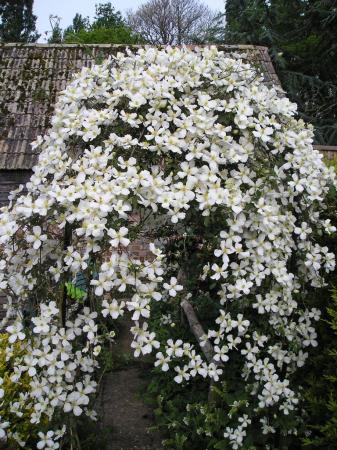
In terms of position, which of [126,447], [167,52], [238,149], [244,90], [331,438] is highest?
[167,52]

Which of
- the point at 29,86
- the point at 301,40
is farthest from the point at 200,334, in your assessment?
the point at 301,40

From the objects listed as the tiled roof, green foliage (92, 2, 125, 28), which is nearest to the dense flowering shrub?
the tiled roof

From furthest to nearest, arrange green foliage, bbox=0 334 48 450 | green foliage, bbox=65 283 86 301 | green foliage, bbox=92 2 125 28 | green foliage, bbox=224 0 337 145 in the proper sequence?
Answer: 1. green foliage, bbox=92 2 125 28
2. green foliage, bbox=224 0 337 145
3. green foliage, bbox=0 334 48 450
4. green foliage, bbox=65 283 86 301

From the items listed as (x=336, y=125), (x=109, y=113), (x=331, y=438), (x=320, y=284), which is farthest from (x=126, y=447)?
(x=336, y=125)

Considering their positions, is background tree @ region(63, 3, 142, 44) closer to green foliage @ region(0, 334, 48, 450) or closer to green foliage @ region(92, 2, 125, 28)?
green foliage @ region(92, 2, 125, 28)

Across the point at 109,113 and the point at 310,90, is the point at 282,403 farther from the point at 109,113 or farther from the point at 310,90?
the point at 310,90

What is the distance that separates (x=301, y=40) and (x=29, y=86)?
946cm

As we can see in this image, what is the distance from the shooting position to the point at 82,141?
2717mm

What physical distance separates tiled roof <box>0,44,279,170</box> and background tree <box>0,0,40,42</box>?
11168 millimetres

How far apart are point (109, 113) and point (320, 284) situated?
4.85ft

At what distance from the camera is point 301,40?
47.3 ft

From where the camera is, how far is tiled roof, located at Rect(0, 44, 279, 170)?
7.11 metres

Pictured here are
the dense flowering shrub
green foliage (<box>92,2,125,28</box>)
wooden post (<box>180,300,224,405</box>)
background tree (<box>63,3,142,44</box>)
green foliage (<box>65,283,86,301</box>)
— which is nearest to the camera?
the dense flowering shrub

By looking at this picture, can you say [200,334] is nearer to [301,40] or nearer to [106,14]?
[301,40]
